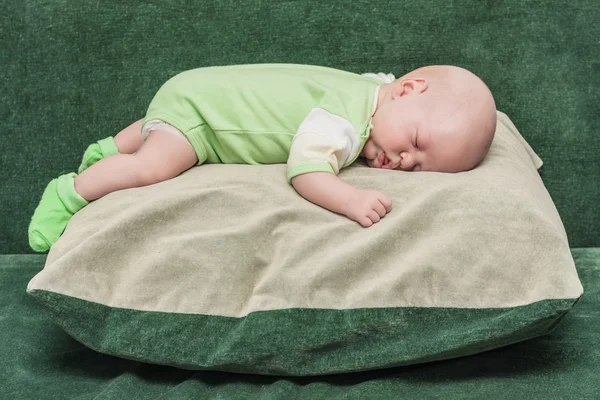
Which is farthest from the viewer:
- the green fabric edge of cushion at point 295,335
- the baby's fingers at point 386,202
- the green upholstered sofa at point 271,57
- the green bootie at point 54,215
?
the green upholstered sofa at point 271,57

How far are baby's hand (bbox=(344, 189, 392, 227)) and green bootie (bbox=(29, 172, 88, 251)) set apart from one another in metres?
0.55

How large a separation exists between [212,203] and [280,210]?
0.14 m

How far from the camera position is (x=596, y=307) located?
5.13 ft

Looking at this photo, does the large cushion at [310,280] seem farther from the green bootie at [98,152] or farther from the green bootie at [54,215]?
the green bootie at [98,152]

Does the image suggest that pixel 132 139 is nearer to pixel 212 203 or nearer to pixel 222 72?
pixel 222 72

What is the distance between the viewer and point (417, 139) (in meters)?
1.53

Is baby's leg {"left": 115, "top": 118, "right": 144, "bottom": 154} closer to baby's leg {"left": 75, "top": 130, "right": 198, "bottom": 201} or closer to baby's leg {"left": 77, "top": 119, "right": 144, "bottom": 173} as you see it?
baby's leg {"left": 77, "top": 119, "right": 144, "bottom": 173}

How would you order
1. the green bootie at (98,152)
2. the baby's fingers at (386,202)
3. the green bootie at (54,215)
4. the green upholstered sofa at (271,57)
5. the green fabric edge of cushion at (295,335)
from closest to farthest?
1. the green fabric edge of cushion at (295,335)
2. the baby's fingers at (386,202)
3. the green bootie at (54,215)
4. the green bootie at (98,152)
5. the green upholstered sofa at (271,57)

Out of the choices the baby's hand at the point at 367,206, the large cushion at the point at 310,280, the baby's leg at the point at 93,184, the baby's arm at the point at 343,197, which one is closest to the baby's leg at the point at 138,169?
the baby's leg at the point at 93,184

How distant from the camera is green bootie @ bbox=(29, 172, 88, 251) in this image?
150 cm

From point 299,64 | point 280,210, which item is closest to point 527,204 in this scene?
point 280,210

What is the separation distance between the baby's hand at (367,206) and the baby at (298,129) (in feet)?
0.10

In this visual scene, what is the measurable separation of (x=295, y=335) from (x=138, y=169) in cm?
49

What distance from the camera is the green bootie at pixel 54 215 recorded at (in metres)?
1.50
